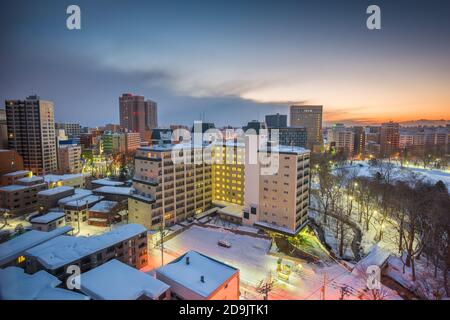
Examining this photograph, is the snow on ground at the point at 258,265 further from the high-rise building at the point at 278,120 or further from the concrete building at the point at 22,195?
the high-rise building at the point at 278,120

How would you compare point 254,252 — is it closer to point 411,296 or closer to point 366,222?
point 411,296

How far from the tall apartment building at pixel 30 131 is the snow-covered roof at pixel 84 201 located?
8892mm

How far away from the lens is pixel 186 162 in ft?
34.9

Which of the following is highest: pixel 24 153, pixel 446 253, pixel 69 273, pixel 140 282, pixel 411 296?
pixel 24 153

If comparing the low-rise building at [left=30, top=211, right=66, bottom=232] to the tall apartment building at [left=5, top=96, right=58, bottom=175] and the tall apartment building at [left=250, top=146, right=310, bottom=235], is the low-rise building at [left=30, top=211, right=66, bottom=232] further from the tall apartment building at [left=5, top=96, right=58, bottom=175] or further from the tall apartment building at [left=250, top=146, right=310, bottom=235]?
the tall apartment building at [left=5, top=96, right=58, bottom=175]

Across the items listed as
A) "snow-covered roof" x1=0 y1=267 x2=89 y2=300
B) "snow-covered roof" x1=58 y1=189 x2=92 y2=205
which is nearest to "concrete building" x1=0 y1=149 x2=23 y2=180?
"snow-covered roof" x1=58 y1=189 x2=92 y2=205

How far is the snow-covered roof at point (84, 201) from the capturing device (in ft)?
34.5

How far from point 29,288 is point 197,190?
344 inches

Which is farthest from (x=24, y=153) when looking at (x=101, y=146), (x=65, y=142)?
(x=101, y=146)

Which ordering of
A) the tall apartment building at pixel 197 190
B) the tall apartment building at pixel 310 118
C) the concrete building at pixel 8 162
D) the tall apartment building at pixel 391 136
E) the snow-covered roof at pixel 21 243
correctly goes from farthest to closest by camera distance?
the tall apartment building at pixel 310 118
the tall apartment building at pixel 391 136
the concrete building at pixel 8 162
the tall apartment building at pixel 197 190
the snow-covered roof at pixel 21 243

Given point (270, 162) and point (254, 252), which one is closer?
point (254, 252)

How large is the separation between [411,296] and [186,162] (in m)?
8.59

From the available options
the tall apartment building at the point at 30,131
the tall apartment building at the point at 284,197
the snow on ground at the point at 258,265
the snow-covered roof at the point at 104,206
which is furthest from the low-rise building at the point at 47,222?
the tall apartment building at the point at 30,131

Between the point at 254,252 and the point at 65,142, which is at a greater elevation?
the point at 65,142
